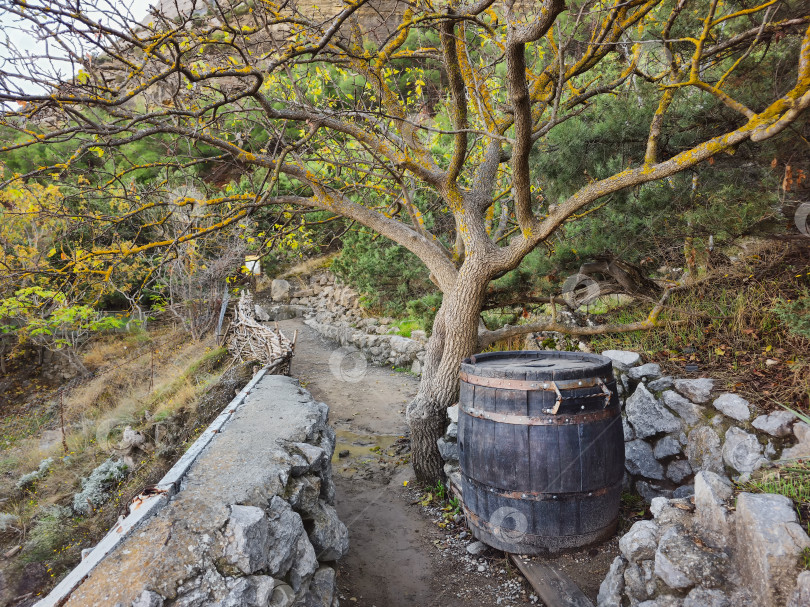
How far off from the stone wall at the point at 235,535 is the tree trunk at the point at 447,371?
1228 millimetres

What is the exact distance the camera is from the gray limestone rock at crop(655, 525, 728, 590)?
201cm

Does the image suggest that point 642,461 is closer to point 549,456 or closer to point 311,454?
point 549,456

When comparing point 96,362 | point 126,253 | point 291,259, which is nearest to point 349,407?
point 126,253

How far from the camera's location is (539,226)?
3.85 metres

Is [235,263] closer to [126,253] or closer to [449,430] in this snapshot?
[126,253]

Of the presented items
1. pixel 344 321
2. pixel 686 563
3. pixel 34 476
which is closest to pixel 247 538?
pixel 686 563

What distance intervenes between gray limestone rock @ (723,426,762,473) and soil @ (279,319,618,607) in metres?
0.90

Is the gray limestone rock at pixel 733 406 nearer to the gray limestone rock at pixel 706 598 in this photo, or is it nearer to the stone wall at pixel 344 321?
the gray limestone rock at pixel 706 598

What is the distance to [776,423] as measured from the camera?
2689 millimetres

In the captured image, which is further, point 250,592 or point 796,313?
point 796,313

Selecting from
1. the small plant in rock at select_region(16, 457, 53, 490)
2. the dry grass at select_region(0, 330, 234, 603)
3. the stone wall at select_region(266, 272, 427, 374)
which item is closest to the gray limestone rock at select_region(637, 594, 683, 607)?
the dry grass at select_region(0, 330, 234, 603)

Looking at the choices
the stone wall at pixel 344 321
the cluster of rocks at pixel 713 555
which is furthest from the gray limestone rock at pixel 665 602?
the stone wall at pixel 344 321

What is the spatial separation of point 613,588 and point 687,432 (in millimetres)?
1379

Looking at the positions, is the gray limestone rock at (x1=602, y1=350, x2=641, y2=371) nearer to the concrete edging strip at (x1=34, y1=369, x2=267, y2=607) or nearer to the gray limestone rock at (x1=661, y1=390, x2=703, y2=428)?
the gray limestone rock at (x1=661, y1=390, x2=703, y2=428)
